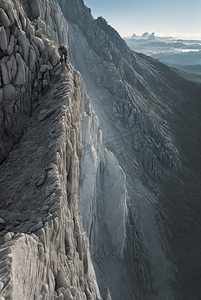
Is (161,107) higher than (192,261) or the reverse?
higher

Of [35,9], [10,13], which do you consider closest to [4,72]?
[10,13]

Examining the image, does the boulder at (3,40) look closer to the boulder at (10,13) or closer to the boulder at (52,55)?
the boulder at (10,13)

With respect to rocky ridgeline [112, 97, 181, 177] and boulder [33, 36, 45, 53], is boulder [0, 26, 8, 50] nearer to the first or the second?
boulder [33, 36, 45, 53]

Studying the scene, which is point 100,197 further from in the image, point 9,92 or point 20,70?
point 20,70

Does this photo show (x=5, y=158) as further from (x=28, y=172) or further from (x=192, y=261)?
(x=192, y=261)

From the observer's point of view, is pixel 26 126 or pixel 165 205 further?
pixel 165 205

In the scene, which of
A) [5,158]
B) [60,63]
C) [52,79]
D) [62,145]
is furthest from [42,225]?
[60,63]

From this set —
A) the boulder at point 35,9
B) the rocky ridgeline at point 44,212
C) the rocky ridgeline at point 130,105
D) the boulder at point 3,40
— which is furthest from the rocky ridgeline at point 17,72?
the rocky ridgeline at point 130,105
